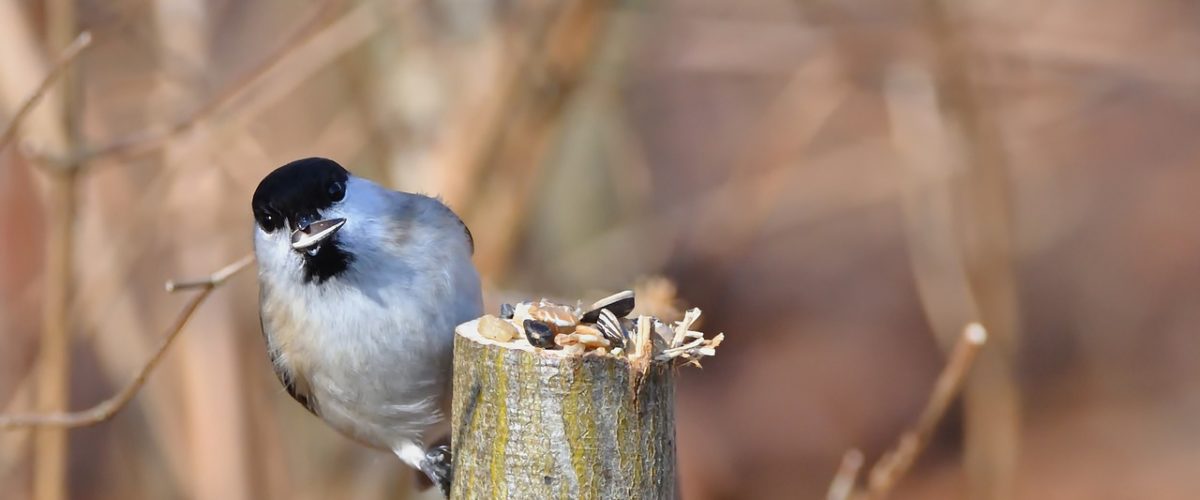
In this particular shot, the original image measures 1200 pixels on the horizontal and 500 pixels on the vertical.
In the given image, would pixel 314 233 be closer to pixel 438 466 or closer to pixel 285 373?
pixel 285 373

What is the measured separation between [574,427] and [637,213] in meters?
2.89

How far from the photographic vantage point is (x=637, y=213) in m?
4.07

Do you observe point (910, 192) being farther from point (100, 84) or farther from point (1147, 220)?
point (1147, 220)

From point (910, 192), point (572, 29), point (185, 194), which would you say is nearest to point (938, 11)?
point (910, 192)

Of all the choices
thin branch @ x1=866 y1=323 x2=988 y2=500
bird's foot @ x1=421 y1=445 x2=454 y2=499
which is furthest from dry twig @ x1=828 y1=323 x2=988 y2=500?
bird's foot @ x1=421 y1=445 x2=454 y2=499

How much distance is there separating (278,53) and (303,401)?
70cm

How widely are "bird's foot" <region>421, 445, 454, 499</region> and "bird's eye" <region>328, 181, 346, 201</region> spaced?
1.54ft

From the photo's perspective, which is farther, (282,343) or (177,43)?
(177,43)

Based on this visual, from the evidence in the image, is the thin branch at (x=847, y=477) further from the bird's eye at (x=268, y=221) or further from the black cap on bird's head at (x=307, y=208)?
the bird's eye at (x=268, y=221)

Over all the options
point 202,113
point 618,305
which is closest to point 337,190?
point 202,113

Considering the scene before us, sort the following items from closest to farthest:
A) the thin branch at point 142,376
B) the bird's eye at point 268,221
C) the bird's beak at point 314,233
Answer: the thin branch at point 142,376, the bird's beak at point 314,233, the bird's eye at point 268,221

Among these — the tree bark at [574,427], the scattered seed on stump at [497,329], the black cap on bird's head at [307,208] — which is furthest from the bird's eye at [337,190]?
the tree bark at [574,427]

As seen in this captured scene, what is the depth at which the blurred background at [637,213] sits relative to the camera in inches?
114

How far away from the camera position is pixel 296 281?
191cm
